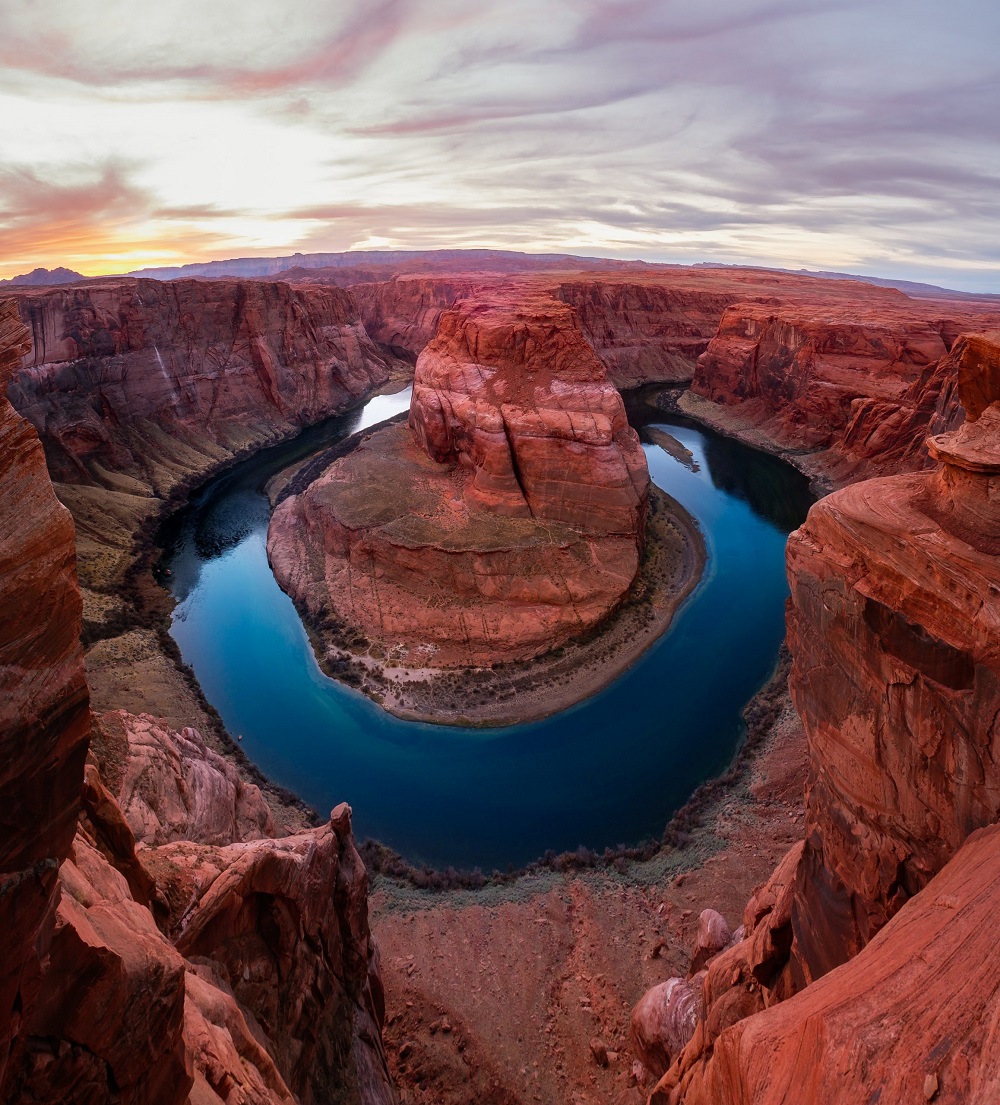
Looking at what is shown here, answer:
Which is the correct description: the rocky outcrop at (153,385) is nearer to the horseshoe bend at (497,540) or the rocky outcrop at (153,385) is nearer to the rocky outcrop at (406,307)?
the horseshoe bend at (497,540)

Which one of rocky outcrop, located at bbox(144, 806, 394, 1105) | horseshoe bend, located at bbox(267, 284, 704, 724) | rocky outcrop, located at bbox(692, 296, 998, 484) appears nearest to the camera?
rocky outcrop, located at bbox(144, 806, 394, 1105)

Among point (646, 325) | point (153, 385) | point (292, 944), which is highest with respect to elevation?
point (646, 325)

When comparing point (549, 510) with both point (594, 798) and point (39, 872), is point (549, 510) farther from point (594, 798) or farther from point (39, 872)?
point (39, 872)

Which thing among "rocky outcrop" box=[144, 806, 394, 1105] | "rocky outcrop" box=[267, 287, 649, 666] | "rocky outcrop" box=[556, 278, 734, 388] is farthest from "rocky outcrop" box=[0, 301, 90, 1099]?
"rocky outcrop" box=[556, 278, 734, 388]

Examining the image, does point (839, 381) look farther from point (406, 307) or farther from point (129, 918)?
point (406, 307)

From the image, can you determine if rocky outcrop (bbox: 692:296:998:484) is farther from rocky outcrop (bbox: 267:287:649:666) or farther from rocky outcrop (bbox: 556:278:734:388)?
rocky outcrop (bbox: 267:287:649:666)

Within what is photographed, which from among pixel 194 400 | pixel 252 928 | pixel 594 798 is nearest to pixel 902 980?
pixel 252 928

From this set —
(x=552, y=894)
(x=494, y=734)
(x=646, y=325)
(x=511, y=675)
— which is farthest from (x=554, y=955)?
(x=646, y=325)
